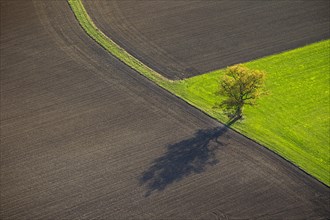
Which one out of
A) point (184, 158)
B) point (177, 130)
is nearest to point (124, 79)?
point (177, 130)

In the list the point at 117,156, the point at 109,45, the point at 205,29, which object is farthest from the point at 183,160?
the point at 205,29

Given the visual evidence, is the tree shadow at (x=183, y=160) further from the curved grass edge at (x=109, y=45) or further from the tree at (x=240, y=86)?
the curved grass edge at (x=109, y=45)

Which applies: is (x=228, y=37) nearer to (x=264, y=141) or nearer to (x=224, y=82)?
(x=224, y=82)

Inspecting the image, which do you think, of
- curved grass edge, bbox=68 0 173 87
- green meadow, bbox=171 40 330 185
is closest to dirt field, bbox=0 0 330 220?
curved grass edge, bbox=68 0 173 87

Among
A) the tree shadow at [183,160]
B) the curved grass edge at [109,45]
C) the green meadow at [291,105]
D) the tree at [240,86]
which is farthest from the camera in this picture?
the curved grass edge at [109,45]

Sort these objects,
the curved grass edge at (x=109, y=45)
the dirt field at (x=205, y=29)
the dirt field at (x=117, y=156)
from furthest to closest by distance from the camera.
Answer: the dirt field at (x=205, y=29) → the curved grass edge at (x=109, y=45) → the dirt field at (x=117, y=156)

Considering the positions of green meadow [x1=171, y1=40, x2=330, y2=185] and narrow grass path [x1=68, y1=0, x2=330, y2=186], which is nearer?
green meadow [x1=171, y1=40, x2=330, y2=185]

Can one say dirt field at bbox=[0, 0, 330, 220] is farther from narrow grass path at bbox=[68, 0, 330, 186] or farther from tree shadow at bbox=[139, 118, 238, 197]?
narrow grass path at bbox=[68, 0, 330, 186]

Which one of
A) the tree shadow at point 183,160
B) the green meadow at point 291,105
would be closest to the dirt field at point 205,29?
the green meadow at point 291,105
